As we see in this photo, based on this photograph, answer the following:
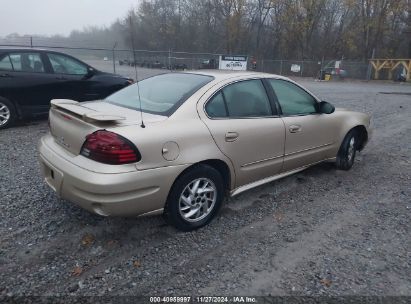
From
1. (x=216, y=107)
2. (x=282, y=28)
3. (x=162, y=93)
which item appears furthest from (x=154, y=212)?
(x=282, y=28)

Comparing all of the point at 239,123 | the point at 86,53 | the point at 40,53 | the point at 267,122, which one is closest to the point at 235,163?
the point at 239,123

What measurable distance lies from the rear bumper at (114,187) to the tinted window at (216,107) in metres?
0.65

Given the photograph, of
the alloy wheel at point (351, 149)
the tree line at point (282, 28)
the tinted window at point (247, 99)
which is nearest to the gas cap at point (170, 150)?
→ the tinted window at point (247, 99)

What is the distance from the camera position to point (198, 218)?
3361mm

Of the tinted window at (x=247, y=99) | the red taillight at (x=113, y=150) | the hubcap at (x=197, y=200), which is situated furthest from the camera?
the tinted window at (x=247, y=99)

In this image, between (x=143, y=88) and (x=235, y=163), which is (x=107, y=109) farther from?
(x=235, y=163)

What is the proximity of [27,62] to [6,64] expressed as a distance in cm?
40

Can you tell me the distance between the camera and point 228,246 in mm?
3125

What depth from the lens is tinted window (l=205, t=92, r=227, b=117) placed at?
3340mm

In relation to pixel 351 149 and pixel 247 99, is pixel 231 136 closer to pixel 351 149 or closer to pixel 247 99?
pixel 247 99

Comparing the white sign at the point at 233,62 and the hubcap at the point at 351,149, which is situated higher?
the white sign at the point at 233,62

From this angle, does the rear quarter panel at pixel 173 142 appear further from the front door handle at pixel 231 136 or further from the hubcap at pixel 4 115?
the hubcap at pixel 4 115

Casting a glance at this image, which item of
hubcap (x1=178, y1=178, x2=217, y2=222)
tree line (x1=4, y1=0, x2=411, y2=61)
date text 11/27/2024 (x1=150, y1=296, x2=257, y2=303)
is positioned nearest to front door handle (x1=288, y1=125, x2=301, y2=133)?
hubcap (x1=178, y1=178, x2=217, y2=222)

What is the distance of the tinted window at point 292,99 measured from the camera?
407 centimetres
